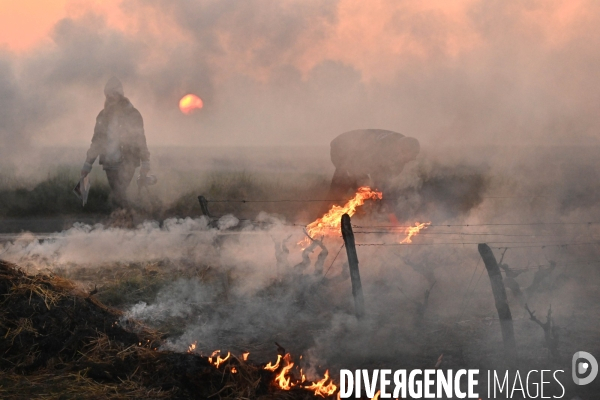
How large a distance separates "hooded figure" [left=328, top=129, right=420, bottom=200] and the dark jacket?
14.4ft

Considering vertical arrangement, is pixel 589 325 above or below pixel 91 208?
below

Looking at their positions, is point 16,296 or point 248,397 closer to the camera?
point 248,397

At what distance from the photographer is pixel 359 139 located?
12406 millimetres

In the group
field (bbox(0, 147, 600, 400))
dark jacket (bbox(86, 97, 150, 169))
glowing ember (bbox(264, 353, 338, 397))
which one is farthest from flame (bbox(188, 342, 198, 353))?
dark jacket (bbox(86, 97, 150, 169))

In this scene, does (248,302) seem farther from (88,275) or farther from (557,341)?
(557,341)

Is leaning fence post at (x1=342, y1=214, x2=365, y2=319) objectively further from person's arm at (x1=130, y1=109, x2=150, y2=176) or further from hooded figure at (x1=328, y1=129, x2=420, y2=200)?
person's arm at (x1=130, y1=109, x2=150, y2=176)

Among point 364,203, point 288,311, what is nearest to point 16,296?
point 288,311

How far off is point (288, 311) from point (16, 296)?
3728 mm

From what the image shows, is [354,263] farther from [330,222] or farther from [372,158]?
[372,158]

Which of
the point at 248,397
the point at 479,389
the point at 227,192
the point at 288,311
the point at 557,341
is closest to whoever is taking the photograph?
the point at 248,397

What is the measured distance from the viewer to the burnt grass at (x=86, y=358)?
18.8ft

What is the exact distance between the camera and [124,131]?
12.4m

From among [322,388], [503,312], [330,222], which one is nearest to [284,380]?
[322,388]

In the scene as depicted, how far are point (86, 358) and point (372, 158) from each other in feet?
24.5
